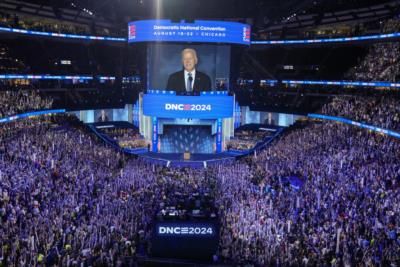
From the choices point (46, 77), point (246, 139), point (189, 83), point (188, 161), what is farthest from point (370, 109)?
point (46, 77)

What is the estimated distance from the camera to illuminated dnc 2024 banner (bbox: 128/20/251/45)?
36.7 meters

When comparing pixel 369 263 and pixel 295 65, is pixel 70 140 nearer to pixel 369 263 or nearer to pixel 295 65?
pixel 369 263

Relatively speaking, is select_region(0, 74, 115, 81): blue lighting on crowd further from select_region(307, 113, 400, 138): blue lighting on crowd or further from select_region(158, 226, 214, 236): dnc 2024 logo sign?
select_region(158, 226, 214, 236): dnc 2024 logo sign

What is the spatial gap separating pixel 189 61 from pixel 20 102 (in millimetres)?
16866

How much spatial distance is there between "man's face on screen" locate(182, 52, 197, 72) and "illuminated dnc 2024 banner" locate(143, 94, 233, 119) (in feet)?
12.4

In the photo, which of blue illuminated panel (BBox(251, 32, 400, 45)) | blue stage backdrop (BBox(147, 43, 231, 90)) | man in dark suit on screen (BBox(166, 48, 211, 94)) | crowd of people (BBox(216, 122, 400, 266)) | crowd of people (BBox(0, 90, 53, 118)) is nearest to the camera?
crowd of people (BBox(216, 122, 400, 266))

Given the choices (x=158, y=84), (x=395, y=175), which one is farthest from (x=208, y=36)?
(x=395, y=175)

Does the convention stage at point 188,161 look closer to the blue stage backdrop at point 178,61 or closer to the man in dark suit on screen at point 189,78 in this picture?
the man in dark suit on screen at point 189,78

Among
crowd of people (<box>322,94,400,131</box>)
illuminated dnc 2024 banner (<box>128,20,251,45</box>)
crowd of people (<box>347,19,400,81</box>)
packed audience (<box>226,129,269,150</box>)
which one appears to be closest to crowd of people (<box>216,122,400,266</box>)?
crowd of people (<box>322,94,400,131</box>)

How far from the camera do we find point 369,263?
44.4ft

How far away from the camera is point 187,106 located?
38406mm

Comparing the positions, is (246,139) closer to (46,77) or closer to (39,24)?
(46,77)

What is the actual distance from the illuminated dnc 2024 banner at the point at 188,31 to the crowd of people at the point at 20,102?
459 inches

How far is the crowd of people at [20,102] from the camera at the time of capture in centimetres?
3259
